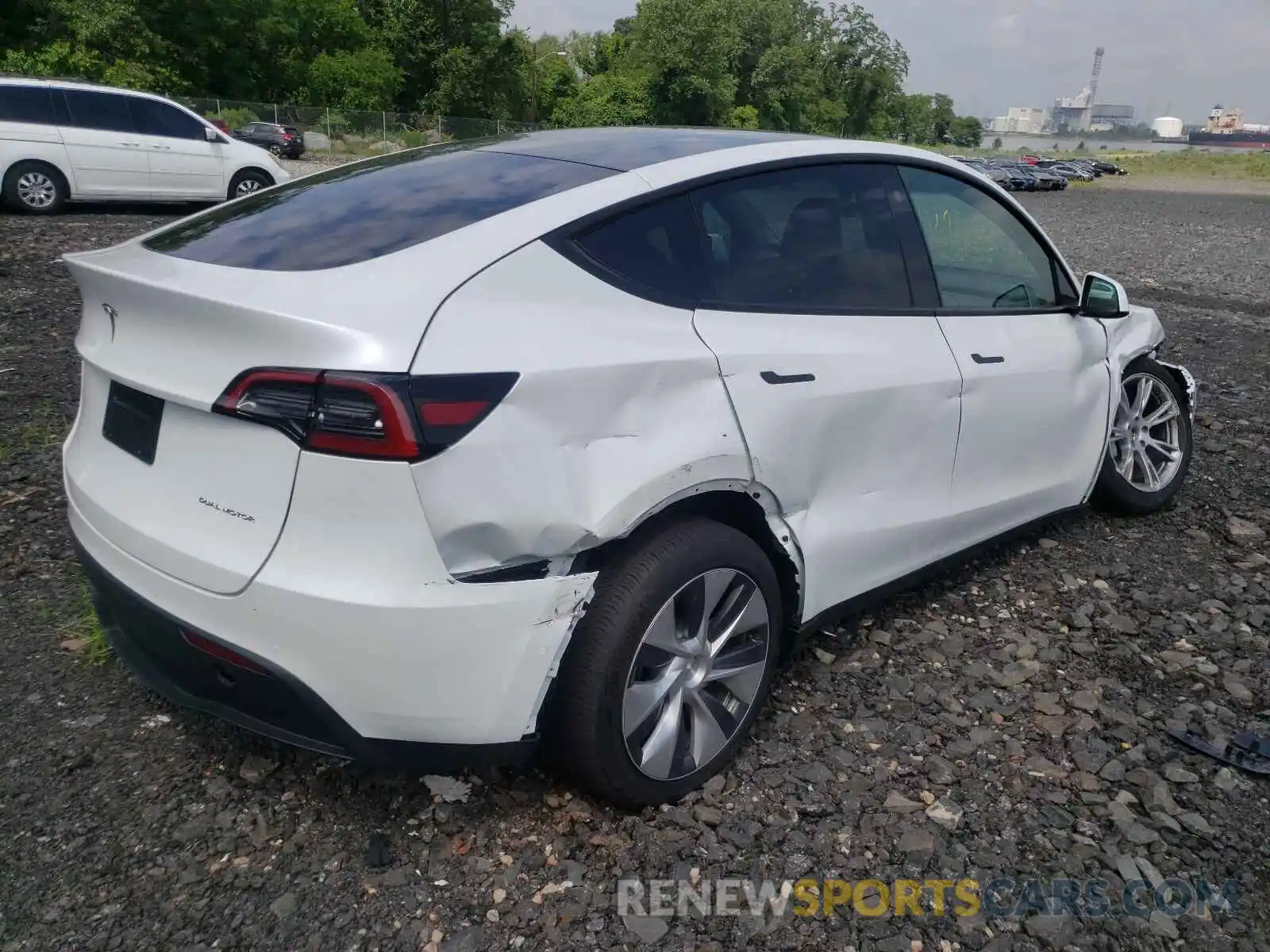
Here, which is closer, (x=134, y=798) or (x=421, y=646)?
(x=421, y=646)

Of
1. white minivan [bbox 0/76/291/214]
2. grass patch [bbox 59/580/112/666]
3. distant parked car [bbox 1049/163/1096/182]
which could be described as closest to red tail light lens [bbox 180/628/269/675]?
grass patch [bbox 59/580/112/666]

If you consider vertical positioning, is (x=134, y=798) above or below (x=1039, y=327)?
below

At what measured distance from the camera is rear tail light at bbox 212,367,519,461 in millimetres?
2002

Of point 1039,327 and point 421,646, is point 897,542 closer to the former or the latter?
point 1039,327

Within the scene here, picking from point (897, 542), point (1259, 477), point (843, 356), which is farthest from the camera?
point (1259, 477)

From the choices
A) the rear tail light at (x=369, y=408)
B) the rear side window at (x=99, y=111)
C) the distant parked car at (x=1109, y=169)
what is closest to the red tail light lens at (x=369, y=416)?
the rear tail light at (x=369, y=408)

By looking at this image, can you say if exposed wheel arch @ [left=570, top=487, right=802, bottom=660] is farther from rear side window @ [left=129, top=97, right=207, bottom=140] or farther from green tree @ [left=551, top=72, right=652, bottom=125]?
green tree @ [left=551, top=72, right=652, bottom=125]

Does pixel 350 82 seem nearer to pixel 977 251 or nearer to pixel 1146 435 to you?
pixel 1146 435

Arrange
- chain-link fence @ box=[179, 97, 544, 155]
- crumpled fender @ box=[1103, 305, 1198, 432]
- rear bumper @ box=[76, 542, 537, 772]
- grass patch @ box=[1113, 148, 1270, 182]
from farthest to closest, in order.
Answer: grass patch @ box=[1113, 148, 1270, 182] < chain-link fence @ box=[179, 97, 544, 155] < crumpled fender @ box=[1103, 305, 1198, 432] < rear bumper @ box=[76, 542, 537, 772]

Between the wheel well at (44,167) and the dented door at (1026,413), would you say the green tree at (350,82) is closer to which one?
the wheel well at (44,167)

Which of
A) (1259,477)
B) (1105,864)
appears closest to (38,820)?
(1105,864)

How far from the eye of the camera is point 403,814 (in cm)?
259

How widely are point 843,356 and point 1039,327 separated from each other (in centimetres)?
126

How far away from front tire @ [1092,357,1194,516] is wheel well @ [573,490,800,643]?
→ 85.7 inches
